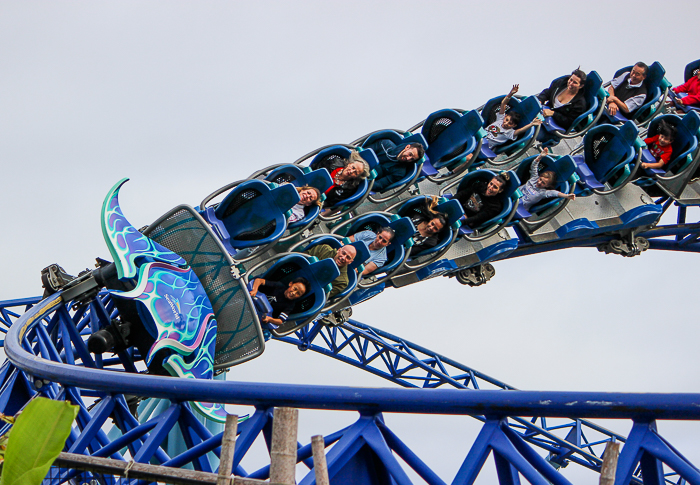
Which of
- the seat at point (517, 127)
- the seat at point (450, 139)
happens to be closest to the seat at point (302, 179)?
the seat at point (450, 139)

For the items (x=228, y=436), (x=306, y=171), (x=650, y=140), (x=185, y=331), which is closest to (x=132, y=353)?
(x=185, y=331)

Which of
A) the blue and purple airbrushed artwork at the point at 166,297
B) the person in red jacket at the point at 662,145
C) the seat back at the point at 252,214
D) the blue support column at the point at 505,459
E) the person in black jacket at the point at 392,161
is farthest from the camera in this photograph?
the person in red jacket at the point at 662,145

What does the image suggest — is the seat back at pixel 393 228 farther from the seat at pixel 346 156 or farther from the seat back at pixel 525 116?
the seat back at pixel 525 116

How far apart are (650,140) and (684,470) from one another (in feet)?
20.0

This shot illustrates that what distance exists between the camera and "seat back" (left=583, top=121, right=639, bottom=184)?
270 inches

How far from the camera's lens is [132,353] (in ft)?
17.3

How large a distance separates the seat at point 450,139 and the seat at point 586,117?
1159mm

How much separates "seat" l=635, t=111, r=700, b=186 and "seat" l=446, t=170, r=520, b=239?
188 cm

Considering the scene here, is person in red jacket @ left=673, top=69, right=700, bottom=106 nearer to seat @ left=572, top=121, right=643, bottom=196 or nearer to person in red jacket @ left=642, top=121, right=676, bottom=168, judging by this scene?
person in red jacket @ left=642, top=121, right=676, bottom=168

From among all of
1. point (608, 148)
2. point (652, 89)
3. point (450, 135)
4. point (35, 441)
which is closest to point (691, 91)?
point (652, 89)

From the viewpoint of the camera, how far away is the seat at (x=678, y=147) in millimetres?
7258

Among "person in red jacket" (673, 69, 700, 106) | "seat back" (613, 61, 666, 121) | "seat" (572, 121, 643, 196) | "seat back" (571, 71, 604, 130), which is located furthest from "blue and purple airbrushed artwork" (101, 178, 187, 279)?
"person in red jacket" (673, 69, 700, 106)

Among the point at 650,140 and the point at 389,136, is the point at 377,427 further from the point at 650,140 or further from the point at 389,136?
the point at 650,140

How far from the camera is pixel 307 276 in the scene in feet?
17.1
